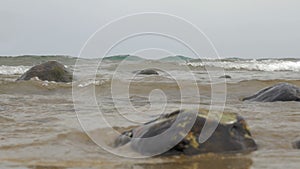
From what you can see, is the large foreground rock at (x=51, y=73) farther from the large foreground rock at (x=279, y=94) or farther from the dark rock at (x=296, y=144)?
the dark rock at (x=296, y=144)

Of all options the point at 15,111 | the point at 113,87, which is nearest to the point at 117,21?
the point at 15,111

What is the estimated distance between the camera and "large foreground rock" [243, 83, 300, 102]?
5.91 m

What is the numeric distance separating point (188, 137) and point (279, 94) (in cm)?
353

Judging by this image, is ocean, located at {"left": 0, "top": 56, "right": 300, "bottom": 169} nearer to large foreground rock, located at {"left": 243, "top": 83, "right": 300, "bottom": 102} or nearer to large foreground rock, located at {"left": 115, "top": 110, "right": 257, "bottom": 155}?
large foreground rock, located at {"left": 115, "top": 110, "right": 257, "bottom": 155}

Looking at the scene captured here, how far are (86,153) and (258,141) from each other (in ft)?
4.12

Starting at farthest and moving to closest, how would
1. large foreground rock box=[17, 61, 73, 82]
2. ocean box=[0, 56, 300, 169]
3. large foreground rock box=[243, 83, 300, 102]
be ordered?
large foreground rock box=[17, 61, 73, 82]
large foreground rock box=[243, 83, 300, 102]
ocean box=[0, 56, 300, 169]

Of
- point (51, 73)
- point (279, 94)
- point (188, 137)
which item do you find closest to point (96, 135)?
point (188, 137)

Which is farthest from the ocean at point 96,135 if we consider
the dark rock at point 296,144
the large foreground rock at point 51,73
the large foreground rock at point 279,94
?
the large foreground rock at point 51,73

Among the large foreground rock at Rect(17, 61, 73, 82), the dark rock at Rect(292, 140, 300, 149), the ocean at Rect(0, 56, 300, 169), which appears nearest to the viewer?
the ocean at Rect(0, 56, 300, 169)

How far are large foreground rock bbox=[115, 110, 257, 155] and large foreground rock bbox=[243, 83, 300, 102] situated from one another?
3079mm

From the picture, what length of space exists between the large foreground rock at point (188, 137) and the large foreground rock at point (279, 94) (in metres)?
3.08

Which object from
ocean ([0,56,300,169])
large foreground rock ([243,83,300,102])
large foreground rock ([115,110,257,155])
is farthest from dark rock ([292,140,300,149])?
large foreground rock ([243,83,300,102])

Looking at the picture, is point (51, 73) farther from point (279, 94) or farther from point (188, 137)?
point (188, 137)

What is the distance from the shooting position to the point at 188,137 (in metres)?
2.79
